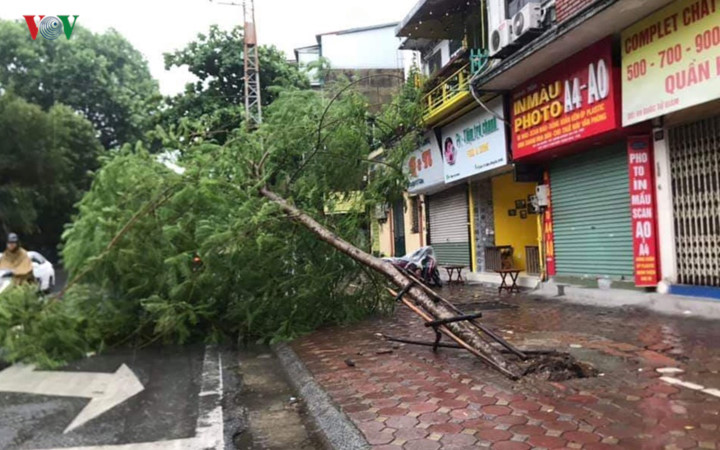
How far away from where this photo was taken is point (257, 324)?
790 centimetres

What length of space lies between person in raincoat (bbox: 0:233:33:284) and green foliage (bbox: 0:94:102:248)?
17.5 m

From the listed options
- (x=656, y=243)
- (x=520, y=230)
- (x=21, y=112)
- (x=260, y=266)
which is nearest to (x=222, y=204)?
(x=260, y=266)

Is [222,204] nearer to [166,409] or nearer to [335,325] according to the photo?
[335,325]

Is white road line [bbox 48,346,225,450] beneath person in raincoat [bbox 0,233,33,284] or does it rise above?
beneath

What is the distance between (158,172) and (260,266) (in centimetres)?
211

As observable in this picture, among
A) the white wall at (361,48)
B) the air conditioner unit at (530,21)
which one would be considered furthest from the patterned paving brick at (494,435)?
the white wall at (361,48)

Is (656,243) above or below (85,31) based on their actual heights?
below

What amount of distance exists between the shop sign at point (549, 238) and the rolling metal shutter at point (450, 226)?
383 centimetres

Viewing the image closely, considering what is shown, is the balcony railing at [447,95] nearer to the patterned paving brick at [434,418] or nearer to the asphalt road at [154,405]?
the asphalt road at [154,405]

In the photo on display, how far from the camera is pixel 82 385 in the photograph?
230 inches

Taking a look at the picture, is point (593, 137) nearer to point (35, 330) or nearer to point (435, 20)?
point (435, 20)

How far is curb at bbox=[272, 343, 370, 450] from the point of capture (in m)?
3.73

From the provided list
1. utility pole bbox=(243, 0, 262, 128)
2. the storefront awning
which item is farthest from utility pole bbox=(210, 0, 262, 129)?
the storefront awning

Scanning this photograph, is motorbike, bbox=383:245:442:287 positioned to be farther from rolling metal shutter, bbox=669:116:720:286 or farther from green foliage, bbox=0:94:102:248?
green foliage, bbox=0:94:102:248
